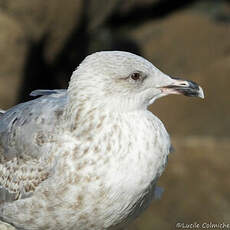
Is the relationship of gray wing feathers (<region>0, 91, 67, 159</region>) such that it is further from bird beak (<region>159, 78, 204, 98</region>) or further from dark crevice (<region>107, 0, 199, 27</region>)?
dark crevice (<region>107, 0, 199, 27</region>)

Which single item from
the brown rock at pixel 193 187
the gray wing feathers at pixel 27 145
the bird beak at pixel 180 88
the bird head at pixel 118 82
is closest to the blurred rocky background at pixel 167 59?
the brown rock at pixel 193 187

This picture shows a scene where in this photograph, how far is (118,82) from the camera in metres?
3.60

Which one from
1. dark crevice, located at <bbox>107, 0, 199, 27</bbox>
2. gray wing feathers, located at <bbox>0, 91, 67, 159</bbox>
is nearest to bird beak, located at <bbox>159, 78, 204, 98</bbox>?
gray wing feathers, located at <bbox>0, 91, 67, 159</bbox>

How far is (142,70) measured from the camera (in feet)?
12.0

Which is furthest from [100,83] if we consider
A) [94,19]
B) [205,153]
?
[94,19]

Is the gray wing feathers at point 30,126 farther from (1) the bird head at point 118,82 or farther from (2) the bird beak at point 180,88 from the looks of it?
(2) the bird beak at point 180,88

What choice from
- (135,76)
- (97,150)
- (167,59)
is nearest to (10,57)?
(167,59)

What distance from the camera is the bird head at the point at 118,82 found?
358 cm

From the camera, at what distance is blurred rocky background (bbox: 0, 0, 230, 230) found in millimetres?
6727

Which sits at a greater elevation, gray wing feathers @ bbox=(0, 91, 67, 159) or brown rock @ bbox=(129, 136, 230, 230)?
gray wing feathers @ bbox=(0, 91, 67, 159)

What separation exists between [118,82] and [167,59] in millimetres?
6741

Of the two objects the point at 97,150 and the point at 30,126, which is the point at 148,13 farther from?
the point at 97,150

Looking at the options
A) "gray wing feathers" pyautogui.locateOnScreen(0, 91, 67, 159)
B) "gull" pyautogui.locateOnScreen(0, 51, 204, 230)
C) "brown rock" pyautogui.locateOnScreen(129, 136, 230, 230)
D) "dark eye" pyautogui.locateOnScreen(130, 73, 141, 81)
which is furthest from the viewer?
"brown rock" pyautogui.locateOnScreen(129, 136, 230, 230)

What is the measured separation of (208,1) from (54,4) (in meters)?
3.69
